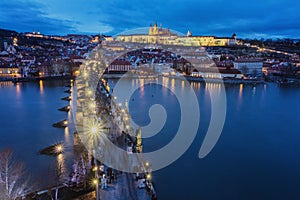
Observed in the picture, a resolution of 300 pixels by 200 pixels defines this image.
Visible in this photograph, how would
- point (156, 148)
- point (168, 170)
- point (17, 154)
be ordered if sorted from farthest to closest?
point (156, 148) → point (17, 154) → point (168, 170)

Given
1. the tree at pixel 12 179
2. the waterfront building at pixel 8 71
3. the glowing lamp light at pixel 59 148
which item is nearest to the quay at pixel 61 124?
the glowing lamp light at pixel 59 148

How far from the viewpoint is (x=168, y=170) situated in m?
2.56

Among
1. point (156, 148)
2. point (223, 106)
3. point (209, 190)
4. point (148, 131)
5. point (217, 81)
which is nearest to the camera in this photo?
point (209, 190)

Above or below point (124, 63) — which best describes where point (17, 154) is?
below

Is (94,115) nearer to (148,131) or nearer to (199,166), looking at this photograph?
(148,131)

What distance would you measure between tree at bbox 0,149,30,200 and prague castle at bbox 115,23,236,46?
76.4ft

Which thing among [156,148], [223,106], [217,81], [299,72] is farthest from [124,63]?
[156,148]

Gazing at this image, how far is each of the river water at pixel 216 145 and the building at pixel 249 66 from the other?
4.56 meters

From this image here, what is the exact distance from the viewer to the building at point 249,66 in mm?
10602

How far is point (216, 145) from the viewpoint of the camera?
3273mm

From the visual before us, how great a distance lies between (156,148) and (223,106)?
9.51 feet

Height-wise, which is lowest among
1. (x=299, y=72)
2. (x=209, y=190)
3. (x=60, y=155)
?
(x=209, y=190)

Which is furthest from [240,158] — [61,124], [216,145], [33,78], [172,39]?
[172,39]

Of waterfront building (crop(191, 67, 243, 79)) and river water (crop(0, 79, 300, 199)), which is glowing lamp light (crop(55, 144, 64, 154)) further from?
waterfront building (crop(191, 67, 243, 79))
